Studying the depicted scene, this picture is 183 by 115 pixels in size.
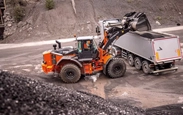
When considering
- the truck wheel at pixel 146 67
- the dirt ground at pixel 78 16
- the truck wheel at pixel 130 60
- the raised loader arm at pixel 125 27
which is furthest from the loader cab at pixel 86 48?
the dirt ground at pixel 78 16

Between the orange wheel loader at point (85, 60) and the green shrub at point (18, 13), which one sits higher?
the green shrub at point (18, 13)

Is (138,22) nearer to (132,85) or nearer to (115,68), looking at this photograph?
(115,68)

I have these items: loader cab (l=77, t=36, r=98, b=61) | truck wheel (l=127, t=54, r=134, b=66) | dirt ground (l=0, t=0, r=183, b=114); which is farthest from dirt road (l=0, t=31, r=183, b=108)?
dirt ground (l=0, t=0, r=183, b=114)

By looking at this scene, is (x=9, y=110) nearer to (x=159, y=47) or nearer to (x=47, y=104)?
(x=47, y=104)

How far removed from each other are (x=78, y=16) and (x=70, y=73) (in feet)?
45.9

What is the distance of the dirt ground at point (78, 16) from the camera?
2550 centimetres

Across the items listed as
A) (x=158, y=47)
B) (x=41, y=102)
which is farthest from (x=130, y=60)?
(x=41, y=102)

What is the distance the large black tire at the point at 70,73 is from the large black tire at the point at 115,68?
5.33 feet

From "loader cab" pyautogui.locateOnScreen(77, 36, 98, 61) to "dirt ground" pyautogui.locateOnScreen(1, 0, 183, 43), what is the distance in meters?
11.4

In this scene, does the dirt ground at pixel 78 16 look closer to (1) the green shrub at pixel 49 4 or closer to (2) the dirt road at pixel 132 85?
(1) the green shrub at pixel 49 4

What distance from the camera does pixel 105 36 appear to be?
1497 centimetres

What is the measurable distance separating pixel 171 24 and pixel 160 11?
247cm

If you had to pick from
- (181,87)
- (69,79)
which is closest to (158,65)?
(181,87)

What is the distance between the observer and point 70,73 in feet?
45.4
